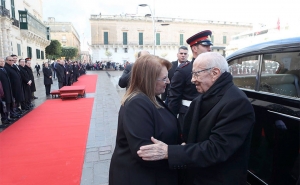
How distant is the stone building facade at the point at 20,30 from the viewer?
19.8m

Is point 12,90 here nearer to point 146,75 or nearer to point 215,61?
A: point 146,75

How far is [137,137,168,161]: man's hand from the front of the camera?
1.43 meters

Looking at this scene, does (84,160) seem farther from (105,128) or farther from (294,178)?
(294,178)

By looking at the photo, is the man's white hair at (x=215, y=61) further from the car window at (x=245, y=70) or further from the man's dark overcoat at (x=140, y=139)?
the car window at (x=245, y=70)

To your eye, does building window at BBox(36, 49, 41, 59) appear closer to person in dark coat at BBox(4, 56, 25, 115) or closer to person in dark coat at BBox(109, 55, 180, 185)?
person in dark coat at BBox(4, 56, 25, 115)

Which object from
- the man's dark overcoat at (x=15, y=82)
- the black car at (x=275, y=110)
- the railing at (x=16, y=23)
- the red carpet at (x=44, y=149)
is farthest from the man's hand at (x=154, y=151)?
the railing at (x=16, y=23)

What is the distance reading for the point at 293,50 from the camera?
2.01 meters

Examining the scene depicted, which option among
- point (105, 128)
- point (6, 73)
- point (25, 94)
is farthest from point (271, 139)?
point (25, 94)

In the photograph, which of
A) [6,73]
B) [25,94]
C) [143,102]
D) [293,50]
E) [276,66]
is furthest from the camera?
[25,94]

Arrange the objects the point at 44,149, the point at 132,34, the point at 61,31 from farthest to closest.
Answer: the point at 61,31
the point at 132,34
the point at 44,149

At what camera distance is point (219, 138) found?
1.40m

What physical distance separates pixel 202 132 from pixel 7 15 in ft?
78.6

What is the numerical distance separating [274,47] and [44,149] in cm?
426

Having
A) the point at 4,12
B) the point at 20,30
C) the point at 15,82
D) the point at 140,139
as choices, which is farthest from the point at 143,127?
the point at 20,30
